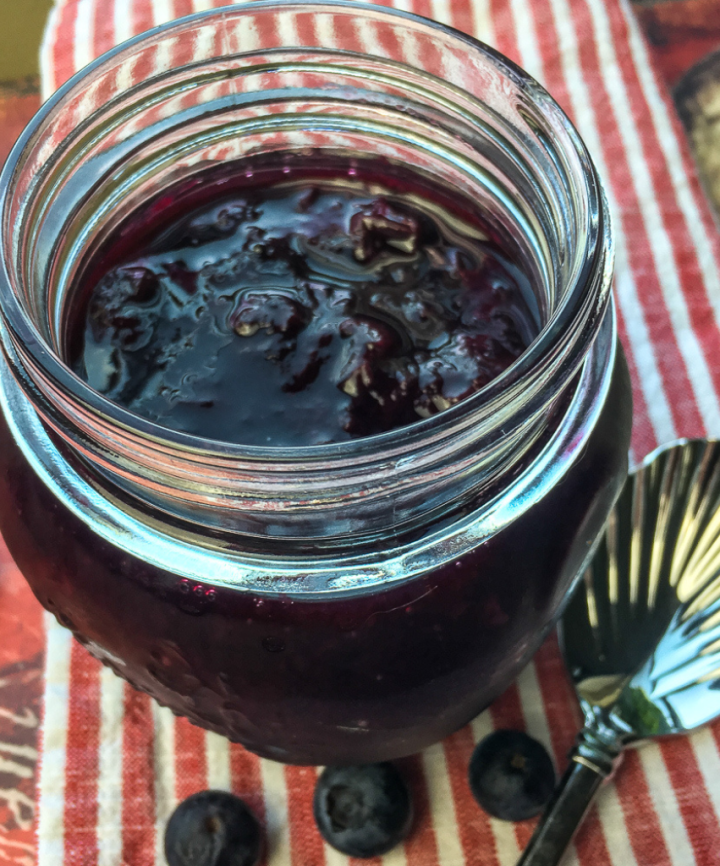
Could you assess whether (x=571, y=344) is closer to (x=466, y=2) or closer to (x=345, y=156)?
(x=345, y=156)

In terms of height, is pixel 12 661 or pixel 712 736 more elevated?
pixel 12 661

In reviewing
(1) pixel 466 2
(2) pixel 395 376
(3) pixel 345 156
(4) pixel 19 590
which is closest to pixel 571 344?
(2) pixel 395 376

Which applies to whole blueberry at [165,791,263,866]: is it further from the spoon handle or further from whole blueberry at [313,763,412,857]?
the spoon handle

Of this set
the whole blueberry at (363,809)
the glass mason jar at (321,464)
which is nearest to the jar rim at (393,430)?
the glass mason jar at (321,464)

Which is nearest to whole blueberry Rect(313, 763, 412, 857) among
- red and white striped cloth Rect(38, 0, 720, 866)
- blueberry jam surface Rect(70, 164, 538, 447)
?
red and white striped cloth Rect(38, 0, 720, 866)

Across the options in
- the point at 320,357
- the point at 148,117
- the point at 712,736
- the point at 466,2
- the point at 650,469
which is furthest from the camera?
the point at 466,2

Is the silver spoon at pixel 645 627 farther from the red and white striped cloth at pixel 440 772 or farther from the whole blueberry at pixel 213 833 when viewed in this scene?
the whole blueberry at pixel 213 833

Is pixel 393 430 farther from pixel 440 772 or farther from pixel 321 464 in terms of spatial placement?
pixel 440 772

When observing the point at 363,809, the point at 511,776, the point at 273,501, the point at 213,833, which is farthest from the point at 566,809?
the point at 273,501
